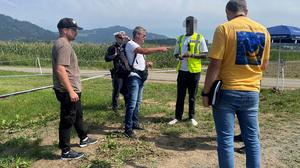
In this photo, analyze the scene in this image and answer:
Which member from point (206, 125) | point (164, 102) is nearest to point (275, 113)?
point (206, 125)

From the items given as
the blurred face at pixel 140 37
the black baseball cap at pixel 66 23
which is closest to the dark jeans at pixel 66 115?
the black baseball cap at pixel 66 23

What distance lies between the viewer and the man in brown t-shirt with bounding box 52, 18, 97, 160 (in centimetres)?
479

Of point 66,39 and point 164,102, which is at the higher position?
point 66,39

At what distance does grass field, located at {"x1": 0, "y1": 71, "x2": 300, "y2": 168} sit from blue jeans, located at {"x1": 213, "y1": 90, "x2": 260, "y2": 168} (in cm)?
107

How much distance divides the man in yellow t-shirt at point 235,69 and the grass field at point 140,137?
1231 millimetres

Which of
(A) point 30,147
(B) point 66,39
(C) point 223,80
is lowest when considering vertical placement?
(A) point 30,147

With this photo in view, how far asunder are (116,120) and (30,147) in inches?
75.5

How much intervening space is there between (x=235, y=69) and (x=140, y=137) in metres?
2.74

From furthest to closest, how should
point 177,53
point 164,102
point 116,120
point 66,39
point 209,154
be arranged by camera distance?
point 164,102
point 116,120
point 177,53
point 209,154
point 66,39

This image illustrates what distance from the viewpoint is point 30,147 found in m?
5.95

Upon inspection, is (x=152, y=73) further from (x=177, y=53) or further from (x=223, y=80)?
(x=223, y=80)

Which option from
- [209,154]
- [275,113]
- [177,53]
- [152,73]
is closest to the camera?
[209,154]

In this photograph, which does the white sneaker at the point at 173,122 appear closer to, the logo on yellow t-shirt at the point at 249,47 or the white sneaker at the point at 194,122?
the white sneaker at the point at 194,122

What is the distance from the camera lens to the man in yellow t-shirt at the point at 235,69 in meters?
3.68
